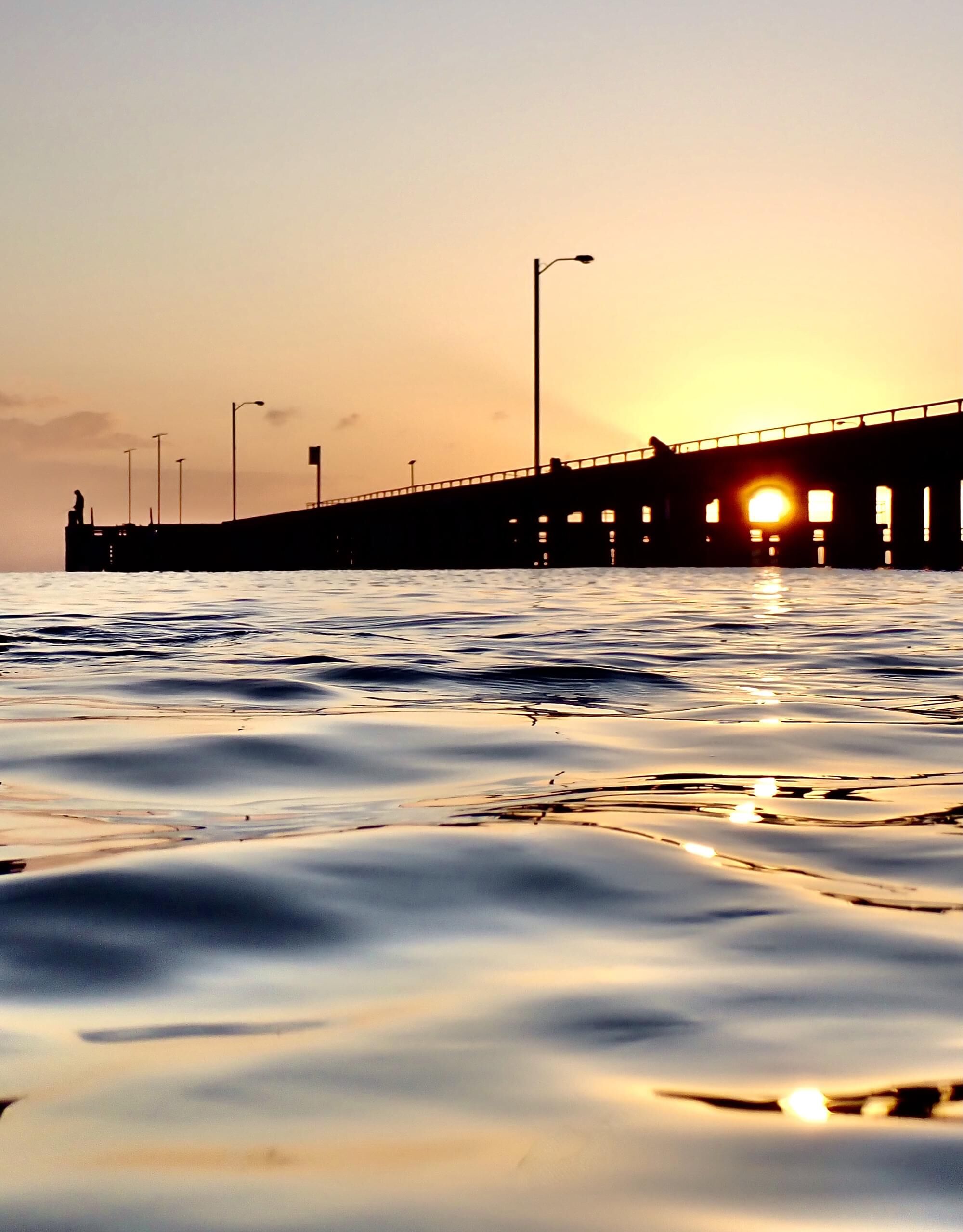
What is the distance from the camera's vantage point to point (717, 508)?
241ft

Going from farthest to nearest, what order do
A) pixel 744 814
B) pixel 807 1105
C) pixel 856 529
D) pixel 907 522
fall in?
pixel 856 529 → pixel 907 522 → pixel 744 814 → pixel 807 1105

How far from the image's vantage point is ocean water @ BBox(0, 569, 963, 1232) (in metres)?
1.73

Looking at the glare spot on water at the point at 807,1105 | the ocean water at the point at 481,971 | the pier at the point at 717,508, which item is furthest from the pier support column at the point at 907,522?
the glare spot on water at the point at 807,1105

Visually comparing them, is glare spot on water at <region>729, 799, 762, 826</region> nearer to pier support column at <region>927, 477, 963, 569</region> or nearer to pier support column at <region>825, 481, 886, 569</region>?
pier support column at <region>927, 477, 963, 569</region>

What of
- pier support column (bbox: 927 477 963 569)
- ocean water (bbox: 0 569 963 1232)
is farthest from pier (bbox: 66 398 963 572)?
ocean water (bbox: 0 569 963 1232)

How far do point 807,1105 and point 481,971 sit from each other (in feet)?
2.98

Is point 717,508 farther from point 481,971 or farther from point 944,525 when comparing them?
point 481,971

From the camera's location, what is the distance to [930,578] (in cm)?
4131

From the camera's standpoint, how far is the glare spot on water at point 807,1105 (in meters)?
1.96

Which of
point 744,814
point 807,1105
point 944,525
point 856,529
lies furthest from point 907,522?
point 807,1105

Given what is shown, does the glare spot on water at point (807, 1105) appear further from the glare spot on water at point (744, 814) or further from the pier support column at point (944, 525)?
the pier support column at point (944, 525)

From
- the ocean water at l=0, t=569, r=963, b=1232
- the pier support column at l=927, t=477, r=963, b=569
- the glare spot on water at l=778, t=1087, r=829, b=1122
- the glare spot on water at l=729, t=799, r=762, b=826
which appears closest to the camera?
the ocean water at l=0, t=569, r=963, b=1232

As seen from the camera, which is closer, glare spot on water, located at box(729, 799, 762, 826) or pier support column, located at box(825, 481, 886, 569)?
glare spot on water, located at box(729, 799, 762, 826)

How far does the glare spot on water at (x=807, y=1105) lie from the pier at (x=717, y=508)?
178 feet
